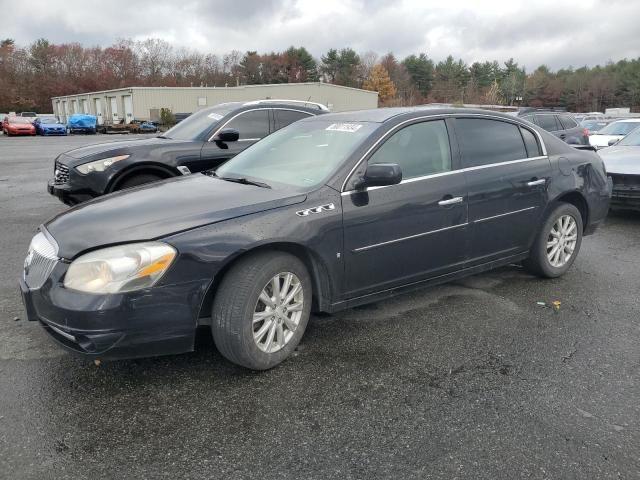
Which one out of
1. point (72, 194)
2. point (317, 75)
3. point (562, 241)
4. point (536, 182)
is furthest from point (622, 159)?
point (317, 75)

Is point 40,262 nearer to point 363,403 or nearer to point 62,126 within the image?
point 363,403

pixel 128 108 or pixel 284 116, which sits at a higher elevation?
pixel 128 108

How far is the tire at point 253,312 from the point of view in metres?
2.96

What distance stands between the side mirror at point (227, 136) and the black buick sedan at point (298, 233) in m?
2.48

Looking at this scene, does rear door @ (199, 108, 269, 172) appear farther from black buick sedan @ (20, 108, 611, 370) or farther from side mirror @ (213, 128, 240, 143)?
black buick sedan @ (20, 108, 611, 370)

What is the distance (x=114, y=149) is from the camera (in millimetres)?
6680

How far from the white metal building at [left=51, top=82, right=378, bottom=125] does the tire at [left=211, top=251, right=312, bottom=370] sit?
158ft

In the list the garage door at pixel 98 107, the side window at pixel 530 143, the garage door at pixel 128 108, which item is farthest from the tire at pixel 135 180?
the garage door at pixel 98 107

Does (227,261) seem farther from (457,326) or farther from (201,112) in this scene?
(201,112)

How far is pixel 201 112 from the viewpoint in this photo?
788 cm

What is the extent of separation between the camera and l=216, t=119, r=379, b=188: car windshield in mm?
3650

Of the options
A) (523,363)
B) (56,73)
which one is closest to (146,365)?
(523,363)

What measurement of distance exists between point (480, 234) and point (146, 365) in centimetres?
269

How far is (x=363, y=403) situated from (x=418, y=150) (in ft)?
6.52
